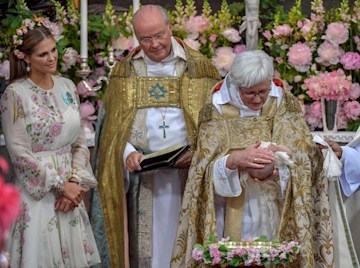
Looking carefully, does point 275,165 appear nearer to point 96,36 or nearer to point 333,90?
point 333,90

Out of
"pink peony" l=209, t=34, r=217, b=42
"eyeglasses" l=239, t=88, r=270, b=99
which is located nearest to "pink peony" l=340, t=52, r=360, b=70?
"pink peony" l=209, t=34, r=217, b=42

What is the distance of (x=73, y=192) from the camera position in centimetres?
396

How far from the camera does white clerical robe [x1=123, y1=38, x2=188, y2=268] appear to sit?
4336mm

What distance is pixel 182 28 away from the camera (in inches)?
207

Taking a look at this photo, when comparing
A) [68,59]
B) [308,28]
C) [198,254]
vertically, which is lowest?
[198,254]

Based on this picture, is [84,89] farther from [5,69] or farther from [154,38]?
[154,38]

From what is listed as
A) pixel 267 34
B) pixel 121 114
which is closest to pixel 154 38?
pixel 121 114

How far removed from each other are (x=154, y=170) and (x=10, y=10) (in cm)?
153

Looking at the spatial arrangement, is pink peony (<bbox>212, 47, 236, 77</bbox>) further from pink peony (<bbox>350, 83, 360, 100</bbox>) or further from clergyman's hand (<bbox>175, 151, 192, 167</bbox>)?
clergyman's hand (<bbox>175, 151, 192, 167</bbox>)

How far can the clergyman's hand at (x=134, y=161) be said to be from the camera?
4131 millimetres

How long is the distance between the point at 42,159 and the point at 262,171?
1089 mm

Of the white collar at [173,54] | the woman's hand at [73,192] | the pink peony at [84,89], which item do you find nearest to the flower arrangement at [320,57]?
the white collar at [173,54]

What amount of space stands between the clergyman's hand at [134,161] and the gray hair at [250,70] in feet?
2.46

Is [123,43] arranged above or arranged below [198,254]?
above
